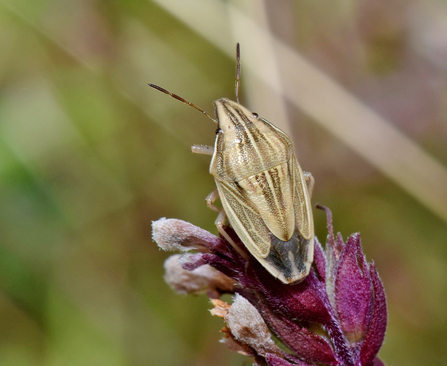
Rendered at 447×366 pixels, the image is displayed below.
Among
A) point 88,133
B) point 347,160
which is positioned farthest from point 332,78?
point 88,133

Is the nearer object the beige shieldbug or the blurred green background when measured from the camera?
the beige shieldbug

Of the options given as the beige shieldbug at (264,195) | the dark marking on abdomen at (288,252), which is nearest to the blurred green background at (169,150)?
the beige shieldbug at (264,195)

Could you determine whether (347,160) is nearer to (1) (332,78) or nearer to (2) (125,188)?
(1) (332,78)

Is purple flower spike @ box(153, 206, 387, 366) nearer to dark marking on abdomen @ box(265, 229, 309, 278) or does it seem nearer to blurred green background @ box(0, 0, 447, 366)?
dark marking on abdomen @ box(265, 229, 309, 278)

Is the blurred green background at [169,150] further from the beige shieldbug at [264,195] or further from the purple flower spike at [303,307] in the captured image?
the purple flower spike at [303,307]

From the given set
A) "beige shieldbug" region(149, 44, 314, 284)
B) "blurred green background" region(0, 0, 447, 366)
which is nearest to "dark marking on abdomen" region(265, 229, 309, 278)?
"beige shieldbug" region(149, 44, 314, 284)

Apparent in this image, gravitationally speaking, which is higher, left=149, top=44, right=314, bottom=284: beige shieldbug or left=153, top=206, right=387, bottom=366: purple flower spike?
left=149, top=44, right=314, bottom=284: beige shieldbug

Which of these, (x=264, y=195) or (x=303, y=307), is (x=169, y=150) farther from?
(x=303, y=307)

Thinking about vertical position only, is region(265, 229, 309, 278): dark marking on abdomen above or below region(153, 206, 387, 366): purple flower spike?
above

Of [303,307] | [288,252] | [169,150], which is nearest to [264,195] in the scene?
[288,252]
